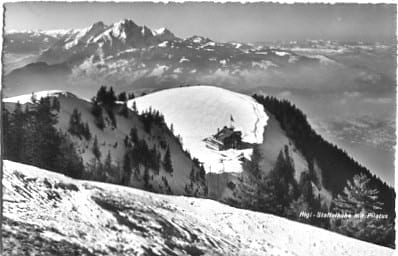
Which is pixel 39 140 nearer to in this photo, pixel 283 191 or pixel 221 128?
pixel 221 128

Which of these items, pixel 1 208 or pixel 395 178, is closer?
pixel 1 208

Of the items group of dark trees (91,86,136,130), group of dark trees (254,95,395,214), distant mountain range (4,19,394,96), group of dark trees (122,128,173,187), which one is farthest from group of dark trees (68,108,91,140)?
group of dark trees (254,95,395,214)

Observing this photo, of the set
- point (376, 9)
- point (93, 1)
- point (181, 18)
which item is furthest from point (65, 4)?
point (376, 9)

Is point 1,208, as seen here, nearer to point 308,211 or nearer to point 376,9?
point 308,211

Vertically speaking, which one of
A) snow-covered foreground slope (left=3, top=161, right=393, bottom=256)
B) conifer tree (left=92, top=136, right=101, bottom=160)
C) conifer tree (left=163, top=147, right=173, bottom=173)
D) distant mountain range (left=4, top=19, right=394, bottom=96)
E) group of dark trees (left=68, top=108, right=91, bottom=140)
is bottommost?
snow-covered foreground slope (left=3, top=161, right=393, bottom=256)

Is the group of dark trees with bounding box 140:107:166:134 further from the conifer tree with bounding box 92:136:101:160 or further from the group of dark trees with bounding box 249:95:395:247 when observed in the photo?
the group of dark trees with bounding box 249:95:395:247

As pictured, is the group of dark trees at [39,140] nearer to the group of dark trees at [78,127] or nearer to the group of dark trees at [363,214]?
the group of dark trees at [78,127]
